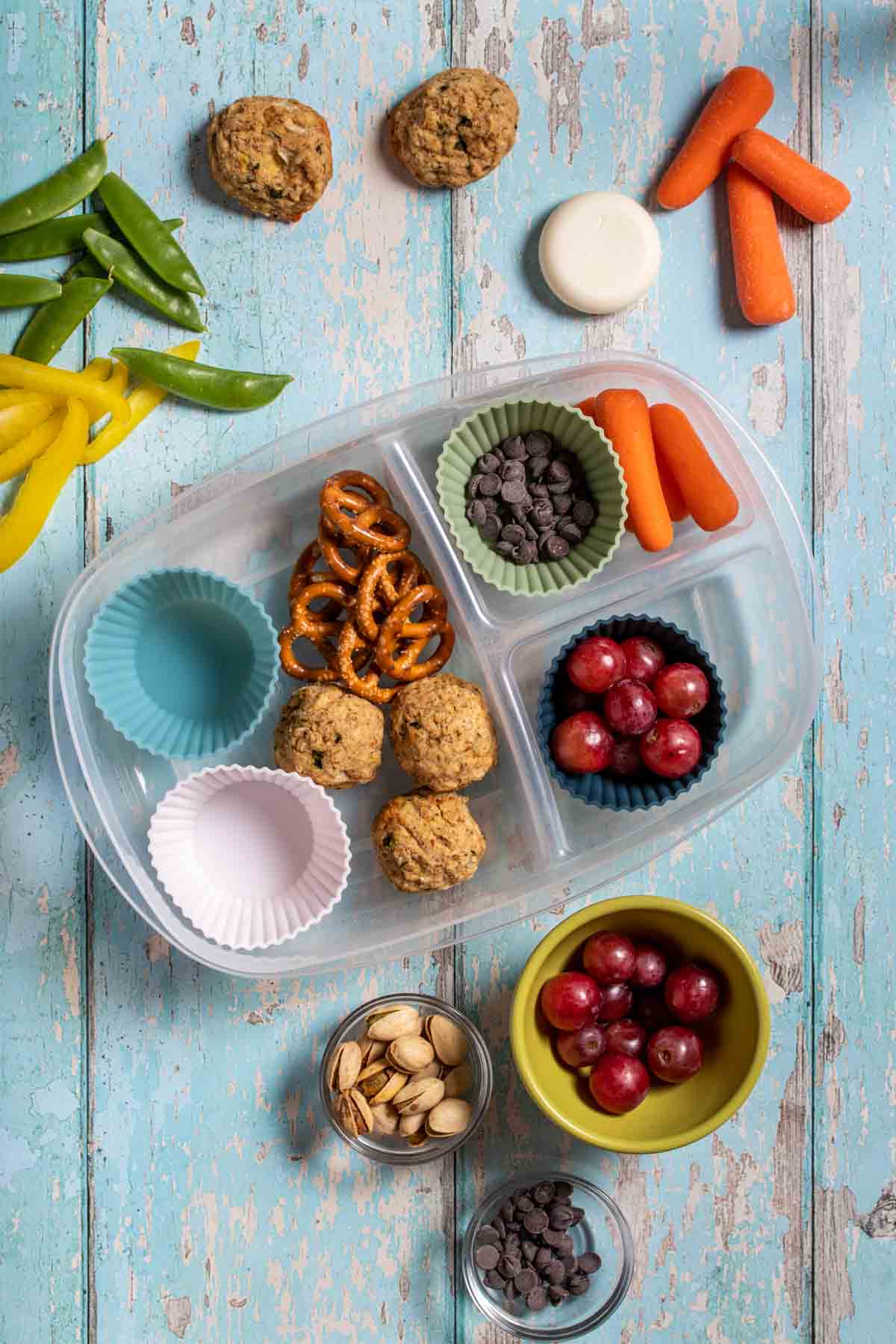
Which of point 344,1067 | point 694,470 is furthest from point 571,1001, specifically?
point 694,470

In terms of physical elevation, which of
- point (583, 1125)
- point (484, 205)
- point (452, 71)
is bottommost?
point (583, 1125)

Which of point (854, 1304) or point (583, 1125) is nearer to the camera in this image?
point (583, 1125)

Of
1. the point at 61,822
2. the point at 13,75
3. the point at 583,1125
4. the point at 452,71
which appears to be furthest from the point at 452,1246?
the point at 13,75

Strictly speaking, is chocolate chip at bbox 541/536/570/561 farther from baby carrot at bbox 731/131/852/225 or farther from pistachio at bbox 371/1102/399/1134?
pistachio at bbox 371/1102/399/1134

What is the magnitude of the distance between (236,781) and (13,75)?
35.7 inches

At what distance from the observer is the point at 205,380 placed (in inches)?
54.3

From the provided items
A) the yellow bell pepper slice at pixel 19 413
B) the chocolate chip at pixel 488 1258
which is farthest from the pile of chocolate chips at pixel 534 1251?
the yellow bell pepper slice at pixel 19 413

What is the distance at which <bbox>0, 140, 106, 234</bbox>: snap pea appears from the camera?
1.38m

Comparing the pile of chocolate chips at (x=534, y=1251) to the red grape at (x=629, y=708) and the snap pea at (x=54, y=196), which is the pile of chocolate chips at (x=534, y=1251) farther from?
the snap pea at (x=54, y=196)

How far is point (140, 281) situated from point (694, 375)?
68 centimetres

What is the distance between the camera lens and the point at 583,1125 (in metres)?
1.29

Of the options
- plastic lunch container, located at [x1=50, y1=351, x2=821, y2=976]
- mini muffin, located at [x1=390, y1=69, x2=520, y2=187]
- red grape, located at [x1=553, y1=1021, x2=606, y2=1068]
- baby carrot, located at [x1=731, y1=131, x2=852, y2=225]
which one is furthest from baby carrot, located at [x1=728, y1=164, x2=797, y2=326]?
red grape, located at [x1=553, y1=1021, x2=606, y2=1068]

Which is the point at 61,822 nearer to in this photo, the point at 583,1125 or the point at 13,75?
the point at 583,1125

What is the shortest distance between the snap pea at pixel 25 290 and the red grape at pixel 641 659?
795 mm
